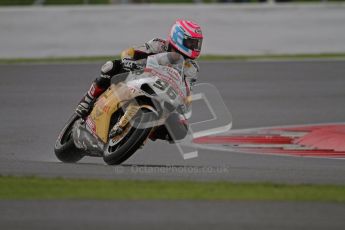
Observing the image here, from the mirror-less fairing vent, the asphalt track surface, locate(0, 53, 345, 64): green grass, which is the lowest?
locate(0, 53, 345, 64): green grass

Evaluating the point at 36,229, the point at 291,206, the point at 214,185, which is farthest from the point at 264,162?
the point at 36,229

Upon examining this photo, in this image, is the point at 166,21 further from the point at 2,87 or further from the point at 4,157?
the point at 4,157

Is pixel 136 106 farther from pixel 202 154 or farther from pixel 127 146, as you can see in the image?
pixel 202 154

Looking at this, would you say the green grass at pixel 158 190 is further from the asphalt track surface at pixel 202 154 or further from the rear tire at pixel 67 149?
the rear tire at pixel 67 149

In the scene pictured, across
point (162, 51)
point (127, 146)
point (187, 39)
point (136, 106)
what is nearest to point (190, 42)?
point (187, 39)

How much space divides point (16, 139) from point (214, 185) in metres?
3.89

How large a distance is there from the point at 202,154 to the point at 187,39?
5.72 ft

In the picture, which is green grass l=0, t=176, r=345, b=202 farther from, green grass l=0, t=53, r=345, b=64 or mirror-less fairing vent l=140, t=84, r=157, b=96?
green grass l=0, t=53, r=345, b=64

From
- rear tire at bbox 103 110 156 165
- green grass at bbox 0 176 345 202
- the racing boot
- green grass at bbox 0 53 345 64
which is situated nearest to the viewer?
green grass at bbox 0 176 345 202

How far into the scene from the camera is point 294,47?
1730cm

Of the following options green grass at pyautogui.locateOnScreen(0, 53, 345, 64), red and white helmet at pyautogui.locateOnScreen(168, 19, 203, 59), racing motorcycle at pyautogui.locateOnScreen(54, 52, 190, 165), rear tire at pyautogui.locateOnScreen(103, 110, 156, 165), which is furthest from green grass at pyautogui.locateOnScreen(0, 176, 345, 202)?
green grass at pyautogui.locateOnScreen(0, 53, 345, 64)

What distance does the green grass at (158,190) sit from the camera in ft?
23.2

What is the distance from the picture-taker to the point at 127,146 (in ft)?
27.7

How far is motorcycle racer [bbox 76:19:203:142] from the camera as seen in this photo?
8641 mm
